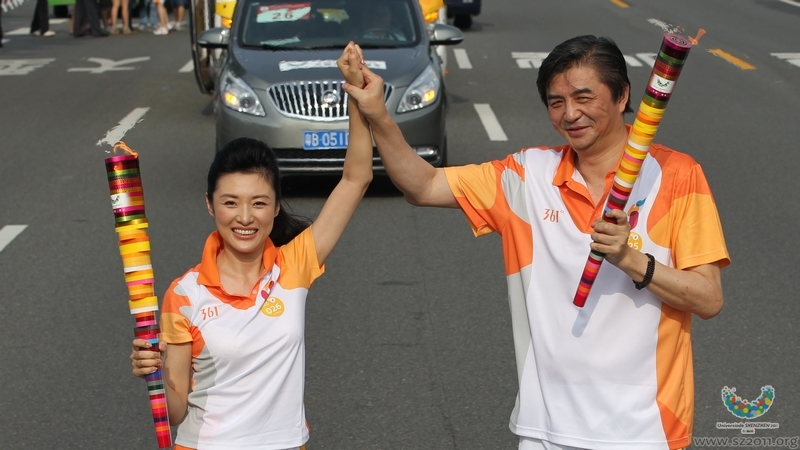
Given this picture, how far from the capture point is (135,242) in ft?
10.2

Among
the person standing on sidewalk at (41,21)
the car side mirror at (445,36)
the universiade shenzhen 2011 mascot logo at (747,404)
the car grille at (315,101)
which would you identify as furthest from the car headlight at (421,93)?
the person standing on sidewalk at (41,21)

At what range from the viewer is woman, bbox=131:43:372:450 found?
3.29m

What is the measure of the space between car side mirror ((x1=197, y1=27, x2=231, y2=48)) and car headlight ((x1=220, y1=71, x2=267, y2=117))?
0.78m

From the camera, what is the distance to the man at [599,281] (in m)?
3.17

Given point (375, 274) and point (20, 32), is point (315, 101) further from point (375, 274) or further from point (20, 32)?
point (20, 32)

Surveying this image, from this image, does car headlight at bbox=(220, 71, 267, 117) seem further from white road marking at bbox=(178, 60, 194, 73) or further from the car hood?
white road marking at bbox=(178, 60, 194, 73)

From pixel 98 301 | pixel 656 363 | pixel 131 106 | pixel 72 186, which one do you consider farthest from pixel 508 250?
pixel 131 106

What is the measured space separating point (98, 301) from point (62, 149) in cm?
544

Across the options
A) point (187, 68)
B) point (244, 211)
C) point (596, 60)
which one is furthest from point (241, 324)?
point (187, 68)

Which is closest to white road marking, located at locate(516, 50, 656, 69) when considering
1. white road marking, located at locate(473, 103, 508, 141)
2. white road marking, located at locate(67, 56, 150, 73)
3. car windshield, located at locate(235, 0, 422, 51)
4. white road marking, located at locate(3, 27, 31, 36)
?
white road marking, located at locate(473, 103, 508, 141)

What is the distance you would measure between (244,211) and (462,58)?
53.7 ft

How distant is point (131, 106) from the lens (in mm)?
14867

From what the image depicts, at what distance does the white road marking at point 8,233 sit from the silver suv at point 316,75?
6.30 ft

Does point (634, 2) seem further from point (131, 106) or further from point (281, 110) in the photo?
point (281, 110)
